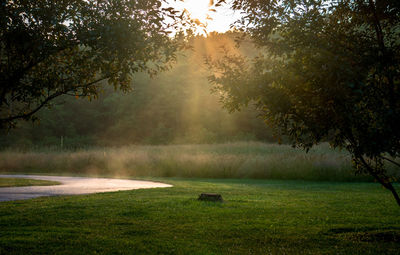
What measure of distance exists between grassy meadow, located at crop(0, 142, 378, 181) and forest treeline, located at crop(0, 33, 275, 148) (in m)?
18.8

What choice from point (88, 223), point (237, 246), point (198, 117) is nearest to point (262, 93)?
point (237, 246)

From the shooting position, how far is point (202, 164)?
23484 mm

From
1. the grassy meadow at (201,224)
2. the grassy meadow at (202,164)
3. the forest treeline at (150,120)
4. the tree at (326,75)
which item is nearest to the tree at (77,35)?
the tree at (326,75)

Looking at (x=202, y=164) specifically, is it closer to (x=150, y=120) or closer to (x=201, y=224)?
(x=201, y=224)

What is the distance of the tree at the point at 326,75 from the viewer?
5.05 meters

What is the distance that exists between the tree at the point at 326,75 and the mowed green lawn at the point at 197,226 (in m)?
1.46

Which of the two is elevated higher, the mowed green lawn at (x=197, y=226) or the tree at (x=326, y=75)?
the tree at (x=326, y=75)

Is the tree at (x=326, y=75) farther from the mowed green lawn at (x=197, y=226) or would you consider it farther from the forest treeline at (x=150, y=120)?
the forest treeline at (x=150, y=120)

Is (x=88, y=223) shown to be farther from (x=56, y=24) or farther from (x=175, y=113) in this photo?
(x=175, y=113)

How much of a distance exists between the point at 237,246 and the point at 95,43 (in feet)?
12.4

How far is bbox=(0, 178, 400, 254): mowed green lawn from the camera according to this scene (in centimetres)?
612

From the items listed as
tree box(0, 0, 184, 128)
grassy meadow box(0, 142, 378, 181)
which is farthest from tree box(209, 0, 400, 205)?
grassy meadow box(0, 142, 378, 181)

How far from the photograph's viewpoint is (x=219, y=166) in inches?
912

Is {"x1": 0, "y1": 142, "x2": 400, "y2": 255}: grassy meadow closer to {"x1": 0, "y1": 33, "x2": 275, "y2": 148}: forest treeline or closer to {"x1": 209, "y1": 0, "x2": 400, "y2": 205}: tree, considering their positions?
{"x1": 209, "y1": 0, "x2": 400, "y2": 205}: tree
